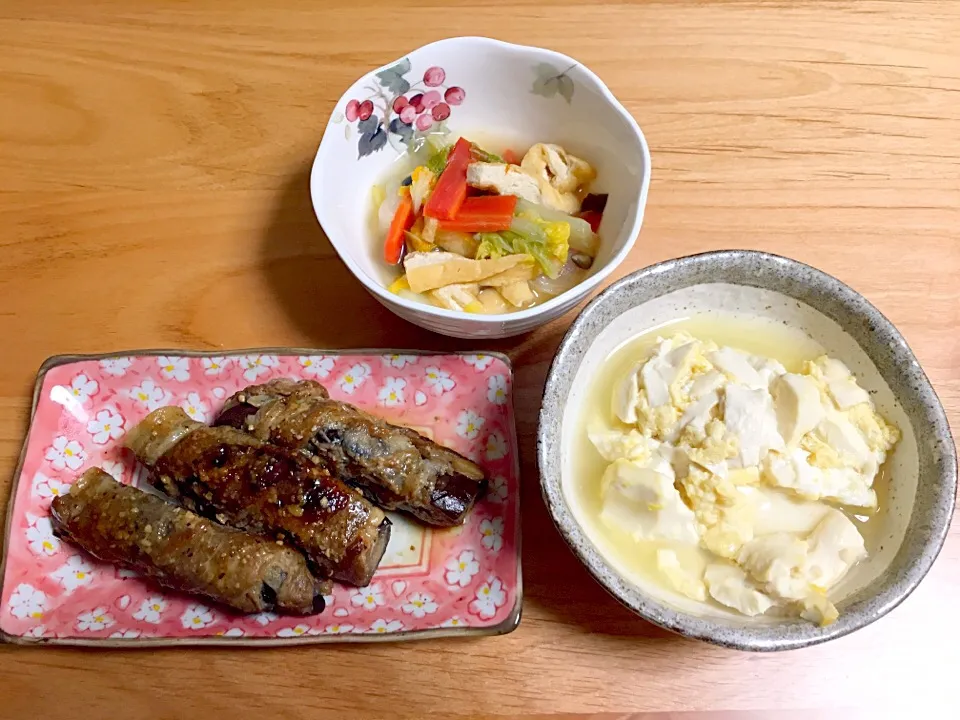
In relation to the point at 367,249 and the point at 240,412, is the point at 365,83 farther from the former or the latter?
the point at 240,412

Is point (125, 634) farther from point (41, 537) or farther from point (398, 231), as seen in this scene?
point (398, 231)

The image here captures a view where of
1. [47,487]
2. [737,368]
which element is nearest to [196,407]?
[47,487]

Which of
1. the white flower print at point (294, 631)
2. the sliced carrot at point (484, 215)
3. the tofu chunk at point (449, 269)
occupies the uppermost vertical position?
the sliced carrot at point (484, 215)

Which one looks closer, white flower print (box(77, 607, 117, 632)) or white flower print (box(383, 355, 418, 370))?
white flower print (box(77, 607, 117, 632))

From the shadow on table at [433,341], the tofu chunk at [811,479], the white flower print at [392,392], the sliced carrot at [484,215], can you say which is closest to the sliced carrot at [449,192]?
the sliced carrot at [484,215]

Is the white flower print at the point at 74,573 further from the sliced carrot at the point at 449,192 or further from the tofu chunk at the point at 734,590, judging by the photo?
the tofu chunk at the point at 734,590

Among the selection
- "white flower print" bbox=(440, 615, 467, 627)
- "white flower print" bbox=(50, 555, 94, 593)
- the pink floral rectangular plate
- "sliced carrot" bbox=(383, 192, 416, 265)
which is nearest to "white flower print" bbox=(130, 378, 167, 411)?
the pink floral rectangular plate

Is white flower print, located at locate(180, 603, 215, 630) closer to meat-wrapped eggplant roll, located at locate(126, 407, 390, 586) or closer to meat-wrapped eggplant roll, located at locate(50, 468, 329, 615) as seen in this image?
meat-wrapped eggplant roll, located at locate(50, 468, 329, 615)
